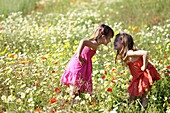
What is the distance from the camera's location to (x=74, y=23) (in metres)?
8.38

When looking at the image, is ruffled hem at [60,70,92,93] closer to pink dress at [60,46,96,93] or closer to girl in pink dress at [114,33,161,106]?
pink dress at [60,46,96,93]

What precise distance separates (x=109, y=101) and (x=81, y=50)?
0.63 metres

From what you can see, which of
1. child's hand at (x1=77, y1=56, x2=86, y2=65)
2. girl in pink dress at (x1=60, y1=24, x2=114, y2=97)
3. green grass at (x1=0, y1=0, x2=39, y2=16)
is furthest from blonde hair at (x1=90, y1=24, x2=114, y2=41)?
green grass at (x1=0, y1=0, x2=39, y2=16)

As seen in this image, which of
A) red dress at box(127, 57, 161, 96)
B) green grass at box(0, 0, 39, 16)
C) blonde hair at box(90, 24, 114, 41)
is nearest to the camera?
red dress at box(127, 57, 161, 96)

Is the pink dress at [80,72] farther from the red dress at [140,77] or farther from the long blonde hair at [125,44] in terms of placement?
the red dress at [140,77]

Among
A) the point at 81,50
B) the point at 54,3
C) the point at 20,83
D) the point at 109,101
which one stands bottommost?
the point at 109,101

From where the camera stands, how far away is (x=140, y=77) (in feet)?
14.9

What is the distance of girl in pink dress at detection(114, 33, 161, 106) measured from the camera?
14.6 feet

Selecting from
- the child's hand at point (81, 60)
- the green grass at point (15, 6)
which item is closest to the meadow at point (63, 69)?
the child's hand at point (81, 60)

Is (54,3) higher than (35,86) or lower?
higher

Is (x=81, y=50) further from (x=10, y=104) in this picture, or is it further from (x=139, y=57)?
(x=10, y=104)

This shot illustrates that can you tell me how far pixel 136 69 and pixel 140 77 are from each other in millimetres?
107

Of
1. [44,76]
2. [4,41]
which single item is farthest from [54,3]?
[44,76]

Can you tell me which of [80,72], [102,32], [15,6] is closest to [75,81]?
[80,72]
